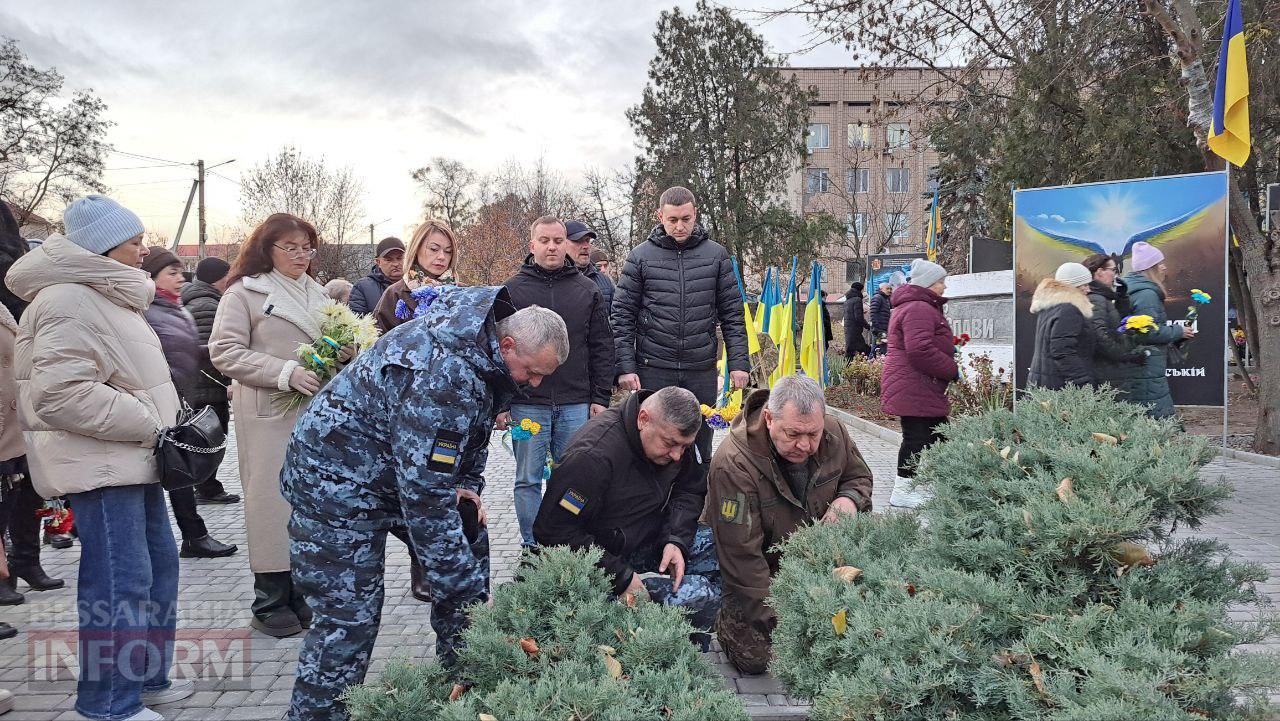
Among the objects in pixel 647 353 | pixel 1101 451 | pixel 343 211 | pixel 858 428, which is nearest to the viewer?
pixel 1101 451

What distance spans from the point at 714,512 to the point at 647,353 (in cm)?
180

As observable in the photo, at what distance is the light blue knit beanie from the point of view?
10.3 ft

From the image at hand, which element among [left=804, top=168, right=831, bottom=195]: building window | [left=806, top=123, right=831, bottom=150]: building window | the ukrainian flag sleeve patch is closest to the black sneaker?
the ukrainian flag sleeve patch

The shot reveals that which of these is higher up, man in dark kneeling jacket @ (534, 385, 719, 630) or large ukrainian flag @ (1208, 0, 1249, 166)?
large ukrainian flag @ (1208, 0, 1249, 166)

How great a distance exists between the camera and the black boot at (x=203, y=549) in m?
5.58

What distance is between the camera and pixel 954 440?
3.03 metres

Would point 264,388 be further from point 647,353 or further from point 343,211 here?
point 343,211

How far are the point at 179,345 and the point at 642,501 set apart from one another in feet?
11.2

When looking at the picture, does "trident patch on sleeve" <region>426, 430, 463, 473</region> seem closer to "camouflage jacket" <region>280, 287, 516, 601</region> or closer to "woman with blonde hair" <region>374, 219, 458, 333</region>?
"camouflage jacket" <region>280, 287, 516, 601</region>

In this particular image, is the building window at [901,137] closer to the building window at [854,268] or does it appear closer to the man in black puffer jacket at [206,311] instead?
the man in black puffer jacket at [206,311]

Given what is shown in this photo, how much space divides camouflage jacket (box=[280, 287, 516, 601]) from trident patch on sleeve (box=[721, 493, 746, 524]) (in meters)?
1.19

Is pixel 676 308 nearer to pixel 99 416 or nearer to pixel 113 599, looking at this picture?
pixel 99 416

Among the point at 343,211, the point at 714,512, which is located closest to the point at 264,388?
the point at 714,512

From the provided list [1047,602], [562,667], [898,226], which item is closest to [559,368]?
[562,667]
